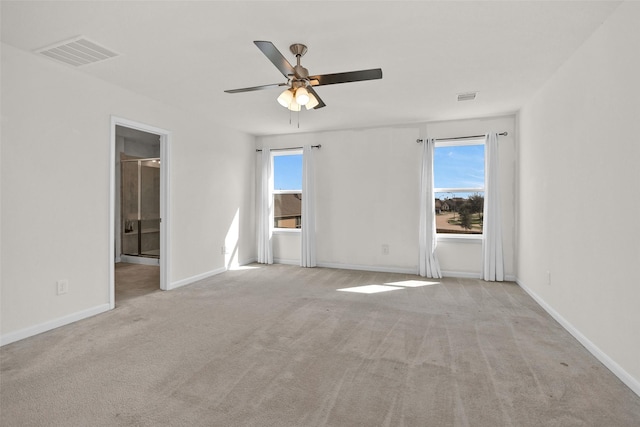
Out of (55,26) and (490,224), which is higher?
(55,26)

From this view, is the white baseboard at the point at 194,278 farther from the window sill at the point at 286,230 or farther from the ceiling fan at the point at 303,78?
the ceiling fan at the point at 303,78

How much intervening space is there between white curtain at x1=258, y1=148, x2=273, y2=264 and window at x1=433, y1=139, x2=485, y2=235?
297 centimetres

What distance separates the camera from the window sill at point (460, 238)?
4.82m

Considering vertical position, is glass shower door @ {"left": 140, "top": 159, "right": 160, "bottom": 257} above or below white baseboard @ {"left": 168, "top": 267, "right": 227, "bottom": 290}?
above

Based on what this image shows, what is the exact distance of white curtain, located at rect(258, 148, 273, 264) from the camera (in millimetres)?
5871

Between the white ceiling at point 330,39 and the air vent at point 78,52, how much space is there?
0.07m

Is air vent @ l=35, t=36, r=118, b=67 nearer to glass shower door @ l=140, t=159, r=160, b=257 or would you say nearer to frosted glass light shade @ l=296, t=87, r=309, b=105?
frosted glass light shade @ l=296, t=87, r=309, b=105

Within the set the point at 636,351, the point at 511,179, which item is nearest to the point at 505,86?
the point at 511,179

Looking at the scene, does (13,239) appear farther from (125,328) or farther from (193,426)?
(193,426)

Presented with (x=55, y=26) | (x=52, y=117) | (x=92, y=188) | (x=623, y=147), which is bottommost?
(x=92, y=188)

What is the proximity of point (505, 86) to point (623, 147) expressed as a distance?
5.57 ft

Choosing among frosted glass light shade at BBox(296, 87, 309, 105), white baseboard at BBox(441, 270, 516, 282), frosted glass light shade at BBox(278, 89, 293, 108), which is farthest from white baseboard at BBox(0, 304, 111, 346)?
white baseboard at BBox(441, 270, 516, 282)

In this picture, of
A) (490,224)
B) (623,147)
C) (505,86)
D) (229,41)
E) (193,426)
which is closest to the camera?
(193,426)

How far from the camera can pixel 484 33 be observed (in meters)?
2.38
